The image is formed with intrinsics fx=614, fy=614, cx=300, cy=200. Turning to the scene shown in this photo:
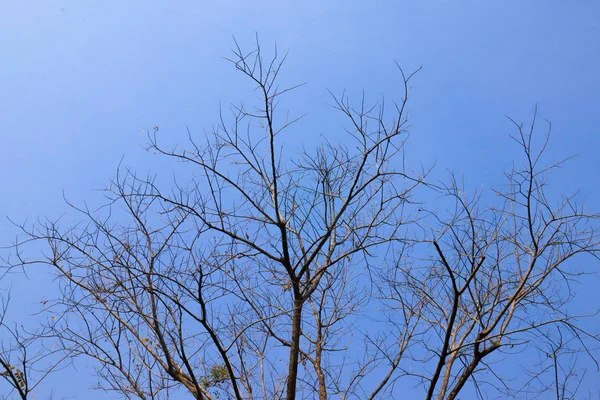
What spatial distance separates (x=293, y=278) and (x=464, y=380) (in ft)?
3.86

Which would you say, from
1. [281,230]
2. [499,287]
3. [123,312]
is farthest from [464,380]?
[123,312]

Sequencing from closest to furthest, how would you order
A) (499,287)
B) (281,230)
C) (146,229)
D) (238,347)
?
1. (281,230)
2. (499,287)
3. (146,229)
4. (238,347)

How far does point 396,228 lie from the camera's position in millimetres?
3840

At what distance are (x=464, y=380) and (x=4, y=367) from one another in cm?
294

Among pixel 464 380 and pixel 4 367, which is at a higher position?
pixel 4 367

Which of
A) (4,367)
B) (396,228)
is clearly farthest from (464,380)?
(4,367)

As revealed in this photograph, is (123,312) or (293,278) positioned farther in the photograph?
(123,312)

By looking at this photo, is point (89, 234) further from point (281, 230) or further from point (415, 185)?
point (415, 185)

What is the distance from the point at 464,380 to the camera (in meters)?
3.63

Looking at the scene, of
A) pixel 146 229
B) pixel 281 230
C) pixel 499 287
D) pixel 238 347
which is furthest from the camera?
pixel 238 347

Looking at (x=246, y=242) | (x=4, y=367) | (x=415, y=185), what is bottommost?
(x=4, y=367)

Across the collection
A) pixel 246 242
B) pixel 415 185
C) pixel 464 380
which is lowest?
pixel 464 380

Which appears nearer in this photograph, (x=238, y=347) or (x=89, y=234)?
(x=89, y=234)

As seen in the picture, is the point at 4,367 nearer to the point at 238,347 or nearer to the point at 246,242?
the point at 238,347
